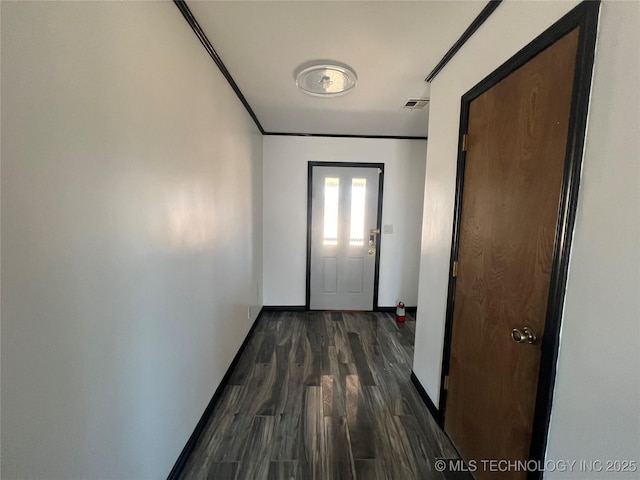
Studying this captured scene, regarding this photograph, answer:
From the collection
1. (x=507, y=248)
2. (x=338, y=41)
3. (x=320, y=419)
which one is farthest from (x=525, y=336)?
(x=338, y=41)

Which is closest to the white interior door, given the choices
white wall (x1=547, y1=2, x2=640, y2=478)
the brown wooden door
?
the brown wooden door

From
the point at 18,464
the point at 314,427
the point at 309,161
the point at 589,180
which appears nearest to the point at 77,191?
the point at 18,464

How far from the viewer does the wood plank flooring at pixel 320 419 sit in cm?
145

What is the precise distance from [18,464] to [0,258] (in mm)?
490

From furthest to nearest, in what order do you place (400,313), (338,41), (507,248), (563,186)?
(400,313) < (338,41) < (507,248) < (563,186)

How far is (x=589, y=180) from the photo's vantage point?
33.1 inches

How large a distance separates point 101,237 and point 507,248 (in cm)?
155

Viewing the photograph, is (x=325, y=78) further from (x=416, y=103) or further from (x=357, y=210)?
(x=357, y=210)

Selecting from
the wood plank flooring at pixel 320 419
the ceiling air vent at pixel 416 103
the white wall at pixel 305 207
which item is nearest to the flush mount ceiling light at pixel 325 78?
the ceiling air vent at pixel 416 103

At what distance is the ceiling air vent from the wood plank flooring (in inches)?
91.5

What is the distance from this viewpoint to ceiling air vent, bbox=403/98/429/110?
2307 millimetres

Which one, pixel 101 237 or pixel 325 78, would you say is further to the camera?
pixel 325 78

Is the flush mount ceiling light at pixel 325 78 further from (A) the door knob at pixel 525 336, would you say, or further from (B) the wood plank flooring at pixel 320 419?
(B) the wood plank flooring at pixel 320 419

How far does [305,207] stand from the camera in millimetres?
3502
